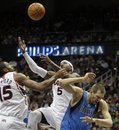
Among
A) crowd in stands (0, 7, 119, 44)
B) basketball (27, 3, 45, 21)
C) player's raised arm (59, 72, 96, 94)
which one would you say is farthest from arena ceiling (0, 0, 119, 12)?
player's raised arm (59, 72, 96, 94)

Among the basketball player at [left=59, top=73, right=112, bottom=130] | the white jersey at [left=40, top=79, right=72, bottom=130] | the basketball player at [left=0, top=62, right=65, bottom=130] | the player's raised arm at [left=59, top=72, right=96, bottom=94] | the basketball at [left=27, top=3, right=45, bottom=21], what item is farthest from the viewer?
the basketball at [left=27, top=3, right=45, bottom=21]

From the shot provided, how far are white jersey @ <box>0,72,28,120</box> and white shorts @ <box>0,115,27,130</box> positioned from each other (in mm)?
55

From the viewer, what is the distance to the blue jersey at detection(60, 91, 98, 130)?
22.7 feet

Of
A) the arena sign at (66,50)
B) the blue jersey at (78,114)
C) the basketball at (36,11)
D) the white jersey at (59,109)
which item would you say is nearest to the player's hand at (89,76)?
the blue jersey at (78,114)

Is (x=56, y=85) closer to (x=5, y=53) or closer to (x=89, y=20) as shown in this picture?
(x=5, y=53)

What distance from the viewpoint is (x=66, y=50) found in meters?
21.9

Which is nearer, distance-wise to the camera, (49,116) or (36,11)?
(49,116)

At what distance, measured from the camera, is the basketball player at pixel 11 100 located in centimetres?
688

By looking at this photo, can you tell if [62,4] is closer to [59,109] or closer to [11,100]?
[59,109]

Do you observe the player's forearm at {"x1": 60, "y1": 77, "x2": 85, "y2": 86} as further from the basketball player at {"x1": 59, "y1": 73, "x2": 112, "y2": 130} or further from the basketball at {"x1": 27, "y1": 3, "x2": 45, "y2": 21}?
the basketball at {"x1": 27, "y1": 3, "x2": 45, "y2": 21}

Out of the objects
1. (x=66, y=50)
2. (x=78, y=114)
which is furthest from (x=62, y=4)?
(x=78, y=114)

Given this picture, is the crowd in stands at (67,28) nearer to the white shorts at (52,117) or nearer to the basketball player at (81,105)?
the white shorts at (52,117)

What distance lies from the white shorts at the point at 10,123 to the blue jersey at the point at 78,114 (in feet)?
2.11

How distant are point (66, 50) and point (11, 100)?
1501 cm
